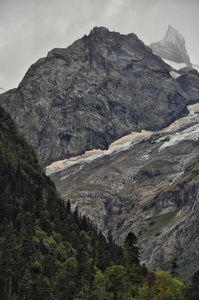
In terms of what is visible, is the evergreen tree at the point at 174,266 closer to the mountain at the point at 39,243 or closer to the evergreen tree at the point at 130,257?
the evergreen tree at the point at 130,257

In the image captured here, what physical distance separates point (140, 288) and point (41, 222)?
2345 inches

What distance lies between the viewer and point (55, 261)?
420 feet

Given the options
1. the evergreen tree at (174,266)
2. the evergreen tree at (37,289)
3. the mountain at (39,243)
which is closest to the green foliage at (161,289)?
the evergreen tree at (174,266)

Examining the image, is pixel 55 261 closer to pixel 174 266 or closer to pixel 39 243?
pixel 39 243

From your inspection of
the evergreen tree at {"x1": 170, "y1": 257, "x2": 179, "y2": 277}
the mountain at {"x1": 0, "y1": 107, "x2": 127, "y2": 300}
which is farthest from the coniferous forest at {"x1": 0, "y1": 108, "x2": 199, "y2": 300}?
the evergreen tree at {"x1": 170, "y1": 257, "x2": 179, "y2": 277}

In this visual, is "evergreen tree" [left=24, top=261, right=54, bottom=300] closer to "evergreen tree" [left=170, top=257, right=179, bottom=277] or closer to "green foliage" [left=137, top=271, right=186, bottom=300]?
"green foliage" [left=137, top=271, right=186, bottom=300]

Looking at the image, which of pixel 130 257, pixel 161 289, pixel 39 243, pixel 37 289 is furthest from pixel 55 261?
pixel 130 257

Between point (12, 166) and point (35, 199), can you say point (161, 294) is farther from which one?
point (12, 166)

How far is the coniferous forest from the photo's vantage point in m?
88.0

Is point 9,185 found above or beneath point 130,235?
above

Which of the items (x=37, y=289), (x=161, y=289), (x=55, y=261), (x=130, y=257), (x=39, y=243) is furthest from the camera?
(x=39, y=243)

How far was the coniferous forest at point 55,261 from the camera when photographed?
3465 inches

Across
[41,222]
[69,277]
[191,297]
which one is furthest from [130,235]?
[41,222]

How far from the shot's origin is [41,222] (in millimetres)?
153875
